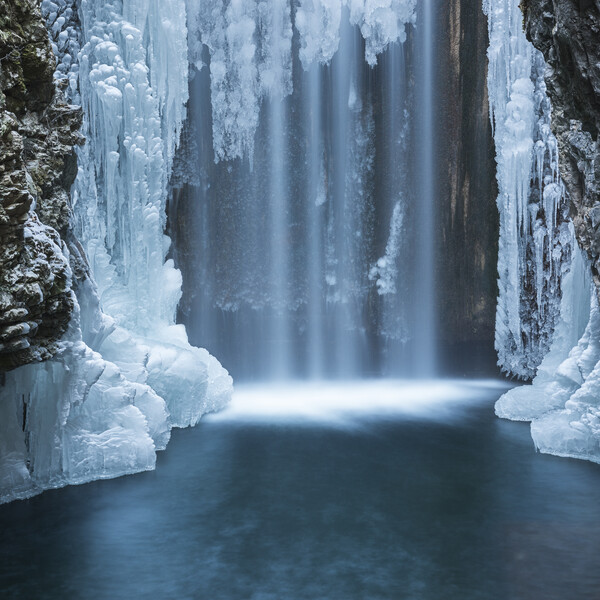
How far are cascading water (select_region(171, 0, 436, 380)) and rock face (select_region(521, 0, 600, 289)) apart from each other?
6874 mm

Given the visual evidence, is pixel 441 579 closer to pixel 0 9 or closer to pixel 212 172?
pixel 0 9

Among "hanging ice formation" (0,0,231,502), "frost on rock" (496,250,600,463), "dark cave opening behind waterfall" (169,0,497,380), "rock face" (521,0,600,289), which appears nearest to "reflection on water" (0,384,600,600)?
"frost on rock" (496,250,600,463)

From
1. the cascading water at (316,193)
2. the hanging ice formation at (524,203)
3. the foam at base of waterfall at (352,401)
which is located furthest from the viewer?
the cascading water at (316,193)

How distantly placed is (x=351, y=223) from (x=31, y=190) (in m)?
9.24

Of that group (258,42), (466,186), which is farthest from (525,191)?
(258,42)

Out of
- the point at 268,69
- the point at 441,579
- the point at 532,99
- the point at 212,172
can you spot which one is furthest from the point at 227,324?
the point at 441,579

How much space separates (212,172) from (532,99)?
581cm

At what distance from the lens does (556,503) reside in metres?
5.90

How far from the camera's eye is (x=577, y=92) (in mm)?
6117

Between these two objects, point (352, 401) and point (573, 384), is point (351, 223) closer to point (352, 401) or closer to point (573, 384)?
point (352, 401)

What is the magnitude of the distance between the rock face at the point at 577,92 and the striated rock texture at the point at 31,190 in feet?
13.4

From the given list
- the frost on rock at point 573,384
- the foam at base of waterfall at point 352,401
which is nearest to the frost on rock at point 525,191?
the foam at base of waterfall at point 352,401

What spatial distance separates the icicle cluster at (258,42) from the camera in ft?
42.5

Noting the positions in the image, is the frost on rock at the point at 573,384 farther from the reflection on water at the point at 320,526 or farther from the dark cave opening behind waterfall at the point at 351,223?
the dark cave opening behind waterfall at the point at 351,223
